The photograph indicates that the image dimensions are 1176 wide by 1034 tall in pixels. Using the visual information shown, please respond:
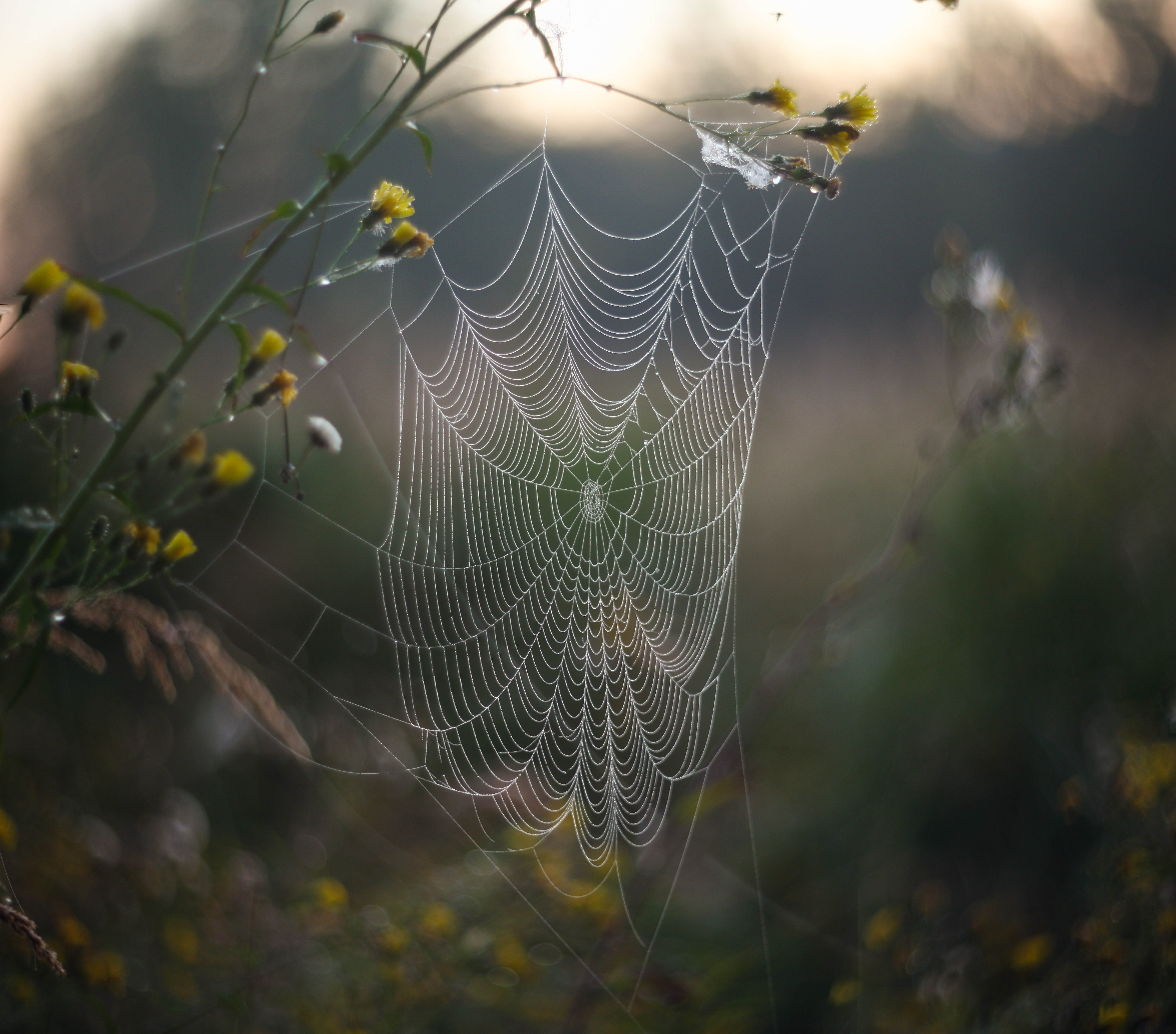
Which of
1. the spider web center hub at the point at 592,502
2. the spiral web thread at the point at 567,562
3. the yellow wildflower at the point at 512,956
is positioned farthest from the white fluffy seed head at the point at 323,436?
the spider web center hub at the point at 592,502

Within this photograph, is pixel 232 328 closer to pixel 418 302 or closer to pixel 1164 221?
pixel 418 302

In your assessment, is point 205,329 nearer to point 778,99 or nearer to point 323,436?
point 323,436

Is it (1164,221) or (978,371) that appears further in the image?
(1164,221)

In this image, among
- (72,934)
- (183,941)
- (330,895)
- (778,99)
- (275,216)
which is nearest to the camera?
(275,216)

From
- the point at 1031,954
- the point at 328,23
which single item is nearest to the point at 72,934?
the point at 328,23

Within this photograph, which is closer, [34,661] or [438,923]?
[34,661]

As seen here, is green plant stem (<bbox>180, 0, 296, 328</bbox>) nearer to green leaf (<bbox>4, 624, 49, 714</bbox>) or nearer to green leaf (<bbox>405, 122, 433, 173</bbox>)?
green leaf (<bbox>405, 122, 433, 173</bbox>)

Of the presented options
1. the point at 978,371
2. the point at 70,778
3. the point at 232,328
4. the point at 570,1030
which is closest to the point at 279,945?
the point at 570,1030

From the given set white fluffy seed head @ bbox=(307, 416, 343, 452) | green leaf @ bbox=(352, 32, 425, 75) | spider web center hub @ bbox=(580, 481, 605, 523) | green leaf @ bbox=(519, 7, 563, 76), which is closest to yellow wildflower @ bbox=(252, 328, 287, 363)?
white fluffy seed head @ bbox=(307, 416, 343, 452)
